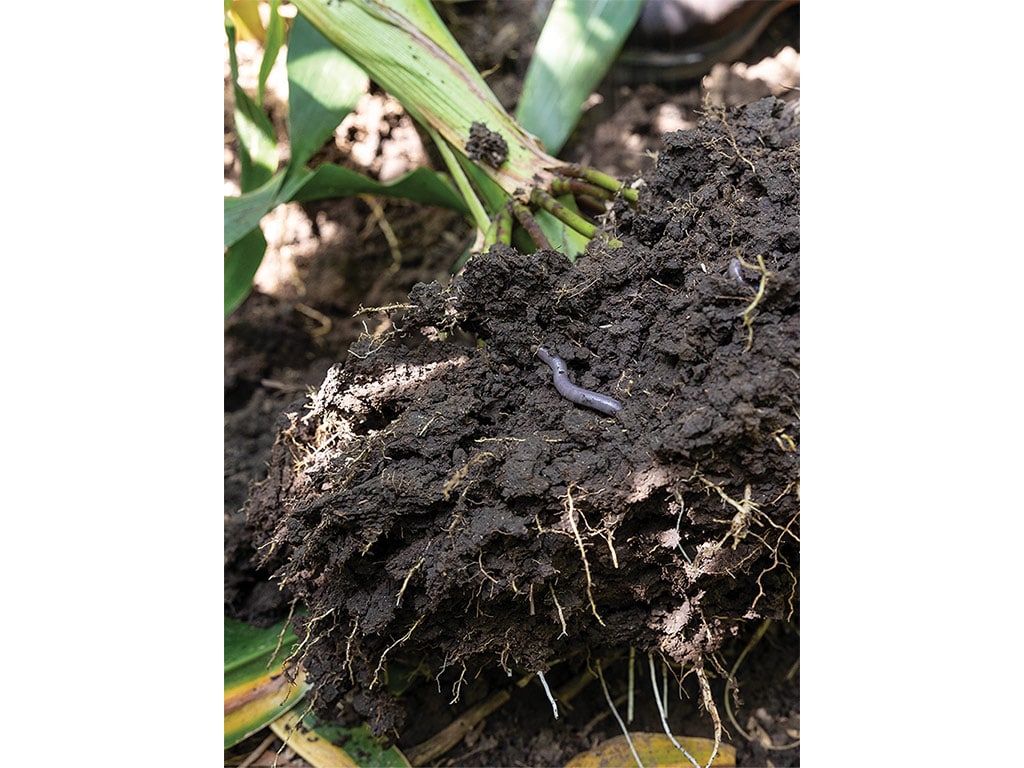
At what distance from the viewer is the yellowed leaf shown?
99 centimetres

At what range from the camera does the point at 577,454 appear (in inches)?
30.9

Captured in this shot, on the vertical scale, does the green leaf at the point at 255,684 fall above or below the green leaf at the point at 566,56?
below

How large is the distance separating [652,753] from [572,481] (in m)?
0.44

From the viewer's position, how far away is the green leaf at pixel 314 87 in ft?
4.11

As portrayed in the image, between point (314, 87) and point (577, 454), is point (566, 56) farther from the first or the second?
point (577, 454)

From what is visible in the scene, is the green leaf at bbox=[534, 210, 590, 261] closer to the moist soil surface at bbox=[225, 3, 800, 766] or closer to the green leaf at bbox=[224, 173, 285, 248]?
the moist soil surface at bbox=[225, 3, 800, 766]

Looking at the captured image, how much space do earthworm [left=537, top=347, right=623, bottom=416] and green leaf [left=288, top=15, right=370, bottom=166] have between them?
23.8 inches

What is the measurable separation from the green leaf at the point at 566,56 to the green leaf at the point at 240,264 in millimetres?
458

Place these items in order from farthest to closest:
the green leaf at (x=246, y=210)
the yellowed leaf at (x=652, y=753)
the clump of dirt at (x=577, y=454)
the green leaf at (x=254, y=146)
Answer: the green leaf at (x=254, y=146) → the green leaf at (x=246, y=210) → the yellowed leaf at (x=652, y=753) → the clump of dirt at (x=577, y=454)

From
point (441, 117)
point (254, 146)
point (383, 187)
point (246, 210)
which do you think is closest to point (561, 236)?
point (441, 117)

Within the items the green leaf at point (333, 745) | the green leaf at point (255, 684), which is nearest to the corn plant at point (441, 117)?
the green leaf at point (255, 684)

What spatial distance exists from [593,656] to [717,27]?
1.04 metres

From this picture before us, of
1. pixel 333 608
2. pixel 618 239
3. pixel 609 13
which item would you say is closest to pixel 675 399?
pixel 618 239

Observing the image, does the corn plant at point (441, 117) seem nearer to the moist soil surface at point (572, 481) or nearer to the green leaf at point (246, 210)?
the green leaf at point (246, 210)
